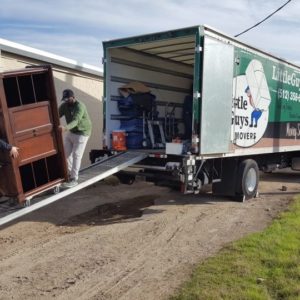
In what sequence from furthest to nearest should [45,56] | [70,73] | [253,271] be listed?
1. [70,73]
2. [45,56]
3. [253,271]

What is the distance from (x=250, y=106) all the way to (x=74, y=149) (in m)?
4.00

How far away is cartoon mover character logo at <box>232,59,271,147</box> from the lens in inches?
377

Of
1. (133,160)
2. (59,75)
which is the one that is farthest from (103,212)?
(59,75)

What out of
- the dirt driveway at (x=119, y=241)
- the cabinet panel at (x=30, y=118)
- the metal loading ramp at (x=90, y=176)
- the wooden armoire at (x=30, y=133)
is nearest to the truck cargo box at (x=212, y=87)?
the metal loading ramp at (x=90, y=176)

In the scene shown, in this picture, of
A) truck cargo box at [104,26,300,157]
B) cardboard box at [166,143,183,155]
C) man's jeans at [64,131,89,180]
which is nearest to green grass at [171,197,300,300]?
cardboard box at [166,143,183,155]

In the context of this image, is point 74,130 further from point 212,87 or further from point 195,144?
point 212,87

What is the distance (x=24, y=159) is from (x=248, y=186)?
5.57 metres

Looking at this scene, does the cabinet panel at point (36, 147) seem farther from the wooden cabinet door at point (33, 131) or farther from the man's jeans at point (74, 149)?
the man's jeans at point (74, 149)

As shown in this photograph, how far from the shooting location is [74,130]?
8109 mm

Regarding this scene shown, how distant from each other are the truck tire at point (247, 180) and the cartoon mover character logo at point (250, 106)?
459 millimetres

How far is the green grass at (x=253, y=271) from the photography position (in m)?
5.04

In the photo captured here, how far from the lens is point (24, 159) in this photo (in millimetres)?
6527

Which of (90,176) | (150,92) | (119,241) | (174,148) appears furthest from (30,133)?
(150,92)

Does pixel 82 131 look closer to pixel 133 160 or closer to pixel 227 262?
pixel 133 160
